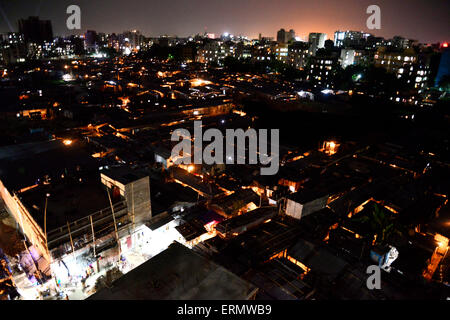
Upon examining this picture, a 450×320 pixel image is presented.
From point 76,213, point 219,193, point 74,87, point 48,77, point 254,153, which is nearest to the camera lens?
point 76,213

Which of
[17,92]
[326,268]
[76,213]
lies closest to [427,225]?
[326,268]

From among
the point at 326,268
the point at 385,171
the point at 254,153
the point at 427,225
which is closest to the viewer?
the point at 326,268

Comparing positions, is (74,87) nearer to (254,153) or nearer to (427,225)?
(254,153)

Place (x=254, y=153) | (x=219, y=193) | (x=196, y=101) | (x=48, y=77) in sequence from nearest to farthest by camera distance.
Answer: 1. (x=219, y=193)
2. (x=254, y=153)
3. (x=196, y=101)
4. (x=48, y=77)

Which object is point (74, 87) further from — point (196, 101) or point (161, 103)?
point (196, 101)
